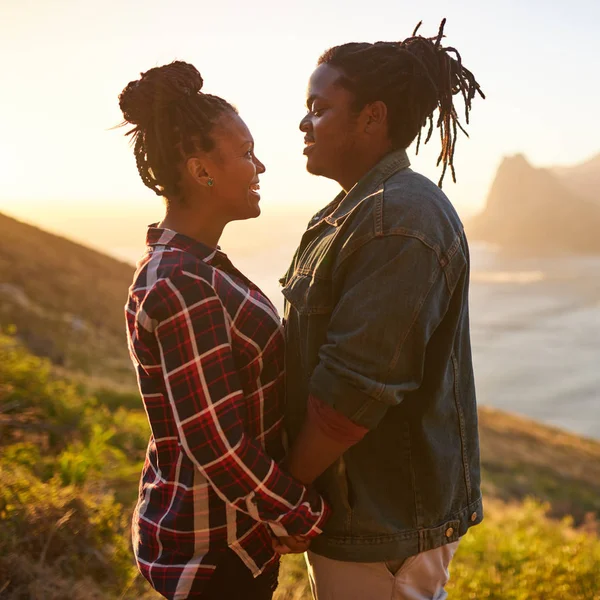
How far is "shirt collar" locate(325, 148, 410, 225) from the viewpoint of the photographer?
6.37 ft

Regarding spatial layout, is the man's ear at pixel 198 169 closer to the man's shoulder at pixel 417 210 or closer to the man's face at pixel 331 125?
the man's face at pixel 331 125

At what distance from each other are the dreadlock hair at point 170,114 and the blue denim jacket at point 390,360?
0.49 meters

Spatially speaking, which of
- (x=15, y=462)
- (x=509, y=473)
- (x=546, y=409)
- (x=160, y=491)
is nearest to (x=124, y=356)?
(x=509, y=473)

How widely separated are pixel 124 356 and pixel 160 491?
17.5m

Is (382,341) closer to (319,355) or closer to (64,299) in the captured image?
(319,355)

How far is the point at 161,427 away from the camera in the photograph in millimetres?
1957

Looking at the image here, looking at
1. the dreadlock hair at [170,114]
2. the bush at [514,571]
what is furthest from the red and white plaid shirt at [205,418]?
the bush at [514,571]

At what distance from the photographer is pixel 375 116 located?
79.4 inches

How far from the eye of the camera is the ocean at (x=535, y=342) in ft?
325

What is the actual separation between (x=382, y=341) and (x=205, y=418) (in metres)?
0.55

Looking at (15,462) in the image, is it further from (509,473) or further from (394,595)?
(509,473)

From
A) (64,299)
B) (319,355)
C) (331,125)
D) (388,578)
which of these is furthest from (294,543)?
(64,299)

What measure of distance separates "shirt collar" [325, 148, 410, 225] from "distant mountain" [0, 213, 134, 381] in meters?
12.7

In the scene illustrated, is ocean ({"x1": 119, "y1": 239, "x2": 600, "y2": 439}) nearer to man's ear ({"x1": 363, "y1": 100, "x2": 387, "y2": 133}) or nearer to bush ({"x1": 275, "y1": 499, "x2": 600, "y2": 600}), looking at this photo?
bush ({"x1": 275, "y1": 499, "x2": 600, "y2": 600})
